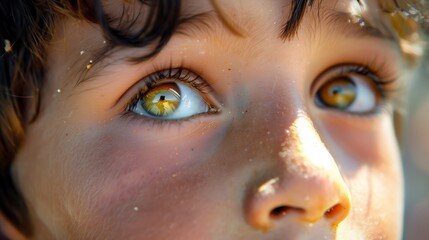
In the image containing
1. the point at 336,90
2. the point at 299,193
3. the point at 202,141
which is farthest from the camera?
the point at 336,90

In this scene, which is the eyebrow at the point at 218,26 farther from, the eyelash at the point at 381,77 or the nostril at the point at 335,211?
the nostril at the point at 335,211

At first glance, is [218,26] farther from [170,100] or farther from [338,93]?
[338,93]

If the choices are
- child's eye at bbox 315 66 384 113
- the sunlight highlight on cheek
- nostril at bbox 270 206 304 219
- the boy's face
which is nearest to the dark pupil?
child's eye at bbox 315 66 384 113

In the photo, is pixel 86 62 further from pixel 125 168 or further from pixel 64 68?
pixel 125 168

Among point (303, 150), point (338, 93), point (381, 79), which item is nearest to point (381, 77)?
point (381, 79)

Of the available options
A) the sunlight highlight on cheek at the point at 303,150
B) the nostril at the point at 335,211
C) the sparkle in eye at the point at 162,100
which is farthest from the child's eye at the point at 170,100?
the nostril at the point at 335,211
